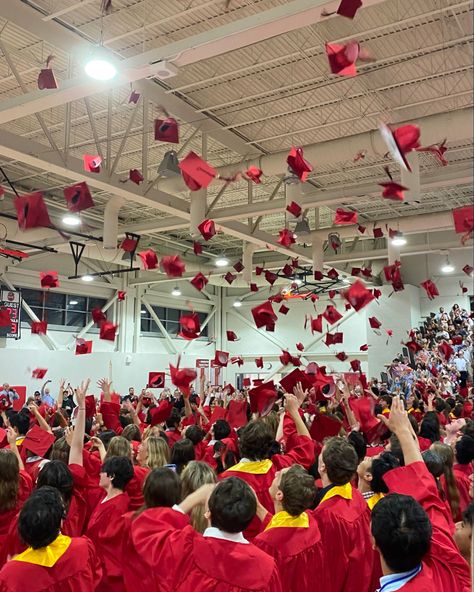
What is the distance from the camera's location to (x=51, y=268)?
1666cm

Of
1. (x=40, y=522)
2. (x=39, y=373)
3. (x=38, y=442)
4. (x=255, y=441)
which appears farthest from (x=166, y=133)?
(x=39, y=373)

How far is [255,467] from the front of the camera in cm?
334

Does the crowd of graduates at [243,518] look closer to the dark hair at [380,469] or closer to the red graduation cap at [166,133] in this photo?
the dark hair at [380,469]

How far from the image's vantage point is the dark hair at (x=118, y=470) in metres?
2.96

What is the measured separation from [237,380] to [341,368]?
182 inches

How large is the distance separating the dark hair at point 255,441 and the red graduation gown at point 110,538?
31.6 inches

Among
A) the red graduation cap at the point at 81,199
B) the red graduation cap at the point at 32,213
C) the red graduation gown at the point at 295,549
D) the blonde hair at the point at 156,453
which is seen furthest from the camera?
the red graduation cap at the point at 81,199

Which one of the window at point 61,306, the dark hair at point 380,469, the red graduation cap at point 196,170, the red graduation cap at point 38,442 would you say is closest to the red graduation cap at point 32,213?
the red graduation cap at point 196,170

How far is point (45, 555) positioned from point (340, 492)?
4.80 ft

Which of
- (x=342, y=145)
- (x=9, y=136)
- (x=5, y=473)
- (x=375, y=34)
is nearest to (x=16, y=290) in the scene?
(x=9, y=136)

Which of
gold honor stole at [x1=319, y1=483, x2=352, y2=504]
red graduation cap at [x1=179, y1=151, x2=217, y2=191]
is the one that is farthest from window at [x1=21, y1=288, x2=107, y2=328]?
gold honor stole at [x1=319, y1=483, x2=352, y2=504]

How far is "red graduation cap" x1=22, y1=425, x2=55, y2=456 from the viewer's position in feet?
13.7

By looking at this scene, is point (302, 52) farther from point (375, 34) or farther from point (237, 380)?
point (237, 380)

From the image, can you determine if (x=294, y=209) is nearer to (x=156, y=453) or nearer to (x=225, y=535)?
(x=156, y=453)
